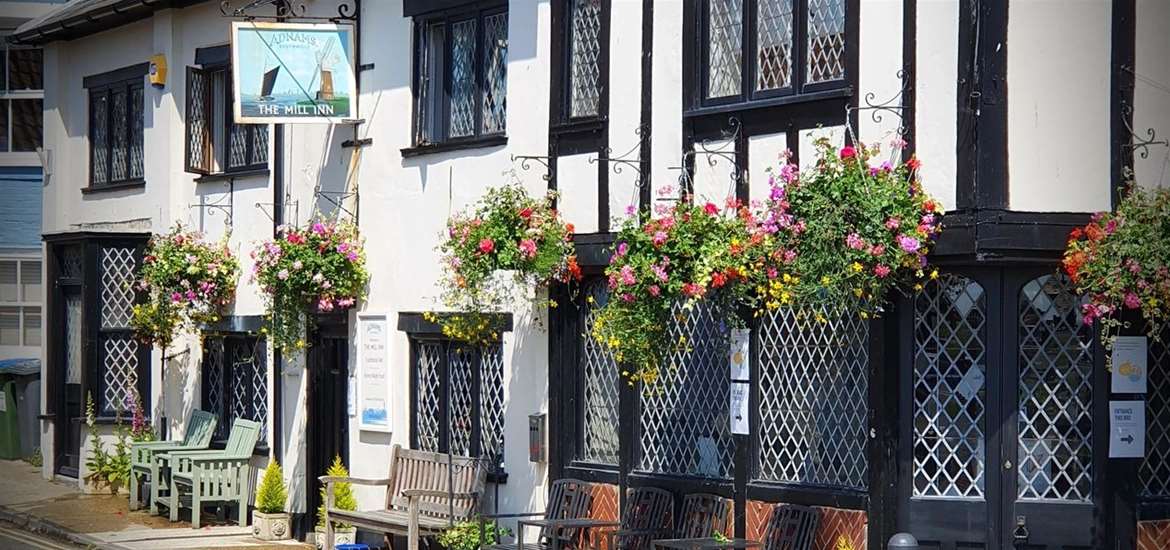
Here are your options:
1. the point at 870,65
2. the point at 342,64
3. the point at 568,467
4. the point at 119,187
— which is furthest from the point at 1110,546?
the point at 119,187

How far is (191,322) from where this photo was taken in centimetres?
2067

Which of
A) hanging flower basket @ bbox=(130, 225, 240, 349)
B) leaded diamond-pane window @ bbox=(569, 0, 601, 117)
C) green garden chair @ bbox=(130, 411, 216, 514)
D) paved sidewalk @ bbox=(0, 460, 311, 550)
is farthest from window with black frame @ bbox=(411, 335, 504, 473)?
green garden chair @ bbox=(130, 411, 216, 514)

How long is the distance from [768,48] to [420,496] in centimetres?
523

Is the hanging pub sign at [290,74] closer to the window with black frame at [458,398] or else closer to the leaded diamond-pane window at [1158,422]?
the window with black frame at [458,398]

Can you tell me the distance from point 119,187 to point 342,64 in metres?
6.36

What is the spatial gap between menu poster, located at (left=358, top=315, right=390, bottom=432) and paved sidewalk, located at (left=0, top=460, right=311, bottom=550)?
169 centimetres

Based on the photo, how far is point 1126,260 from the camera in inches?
440

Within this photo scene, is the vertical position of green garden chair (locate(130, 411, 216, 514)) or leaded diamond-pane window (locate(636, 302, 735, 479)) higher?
leaded diamond-pane window (locate(636, 302, 735, 479))

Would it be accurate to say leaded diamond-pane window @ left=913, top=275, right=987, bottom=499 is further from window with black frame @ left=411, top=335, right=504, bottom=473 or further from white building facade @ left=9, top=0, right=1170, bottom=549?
window with black frame @ left=411, top=335, right=504, bottom=473

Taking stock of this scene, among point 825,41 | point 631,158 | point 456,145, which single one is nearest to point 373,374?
point 456,145

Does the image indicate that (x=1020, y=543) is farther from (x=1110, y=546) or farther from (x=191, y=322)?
(x=191, y=322)

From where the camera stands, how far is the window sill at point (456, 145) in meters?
16.1

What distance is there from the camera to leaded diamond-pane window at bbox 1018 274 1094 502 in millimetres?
11922

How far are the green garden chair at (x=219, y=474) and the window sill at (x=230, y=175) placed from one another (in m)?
2.78
